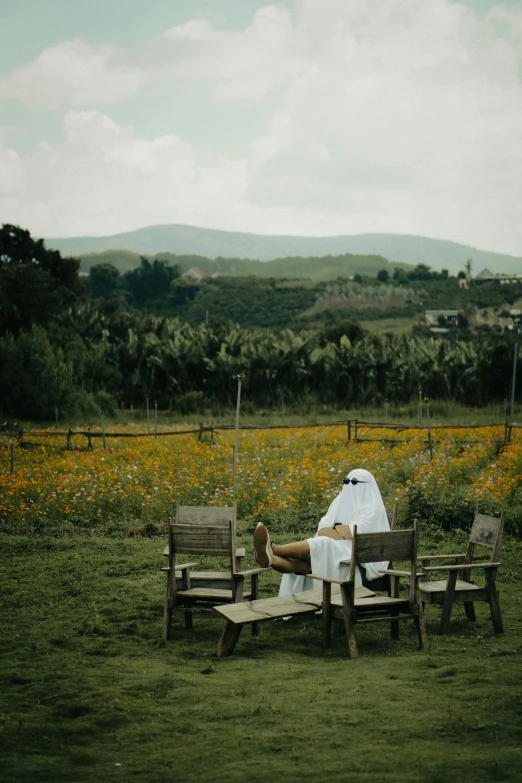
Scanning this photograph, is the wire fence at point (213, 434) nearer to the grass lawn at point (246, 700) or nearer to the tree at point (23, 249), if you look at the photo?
the grass lawn at point (246, 700)

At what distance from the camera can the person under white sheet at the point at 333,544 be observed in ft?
28.1

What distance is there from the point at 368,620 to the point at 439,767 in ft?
8.65

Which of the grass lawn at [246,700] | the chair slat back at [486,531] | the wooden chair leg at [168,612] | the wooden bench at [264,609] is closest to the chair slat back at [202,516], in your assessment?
the grass lawn at [246,700]

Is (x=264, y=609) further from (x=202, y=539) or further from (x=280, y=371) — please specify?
(x=280, y=371)

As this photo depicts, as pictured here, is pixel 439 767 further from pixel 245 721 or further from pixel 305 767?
pixel 245 721

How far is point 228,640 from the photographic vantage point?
7.54 m

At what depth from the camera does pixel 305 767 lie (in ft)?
16.4

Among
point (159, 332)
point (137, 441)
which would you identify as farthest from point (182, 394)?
point (137, 441)

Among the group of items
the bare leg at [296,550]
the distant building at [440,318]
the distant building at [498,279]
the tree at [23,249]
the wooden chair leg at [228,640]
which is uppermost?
the distant building at [498,279]

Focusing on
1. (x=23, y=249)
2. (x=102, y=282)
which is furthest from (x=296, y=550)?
(x=102, y=282)

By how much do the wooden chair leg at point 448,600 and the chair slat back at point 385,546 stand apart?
24.7 inches

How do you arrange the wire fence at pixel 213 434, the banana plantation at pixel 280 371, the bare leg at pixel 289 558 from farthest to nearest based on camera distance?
the banana plantation at pixel 280 371 < the wire fence at pixel 213 434 < the bare leg at pixel 289 558

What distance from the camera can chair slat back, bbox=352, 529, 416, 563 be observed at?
24.8ft

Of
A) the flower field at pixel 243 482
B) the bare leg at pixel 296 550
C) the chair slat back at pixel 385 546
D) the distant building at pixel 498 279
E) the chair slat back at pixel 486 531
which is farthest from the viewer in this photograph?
the distant building at pixel 498 279
